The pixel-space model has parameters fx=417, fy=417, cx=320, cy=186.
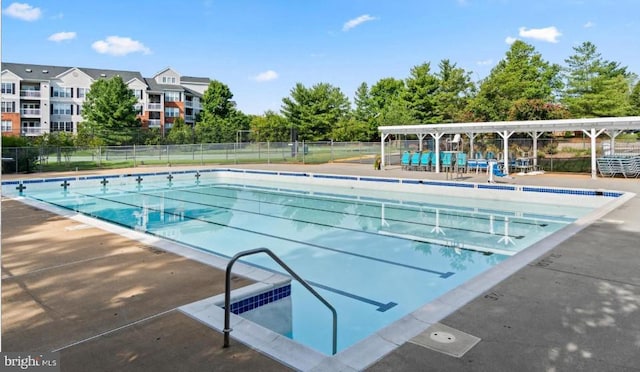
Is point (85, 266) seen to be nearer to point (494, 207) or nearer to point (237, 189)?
point (494, 207)

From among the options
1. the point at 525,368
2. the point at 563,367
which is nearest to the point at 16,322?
the point at 525,368

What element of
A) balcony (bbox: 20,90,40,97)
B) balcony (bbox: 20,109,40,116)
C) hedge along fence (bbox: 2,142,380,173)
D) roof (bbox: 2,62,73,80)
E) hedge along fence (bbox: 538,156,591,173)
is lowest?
hedge along fence (bbox: 538,156,591,173)

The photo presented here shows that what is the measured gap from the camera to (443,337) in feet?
9.80

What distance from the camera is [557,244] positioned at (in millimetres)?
5594

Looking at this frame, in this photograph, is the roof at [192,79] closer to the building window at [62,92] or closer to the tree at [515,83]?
the building window at [62,92]

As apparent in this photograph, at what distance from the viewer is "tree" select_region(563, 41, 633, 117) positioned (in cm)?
3269

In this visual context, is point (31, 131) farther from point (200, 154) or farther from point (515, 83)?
point (515, 83)

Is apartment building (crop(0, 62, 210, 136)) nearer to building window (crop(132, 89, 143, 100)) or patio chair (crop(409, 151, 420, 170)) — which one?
building window (crop(132, 89, 143, 100))

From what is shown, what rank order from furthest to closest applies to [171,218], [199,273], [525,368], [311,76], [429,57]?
[311,76] → [429,57] → [171,218] → [199,273] → [525,368]

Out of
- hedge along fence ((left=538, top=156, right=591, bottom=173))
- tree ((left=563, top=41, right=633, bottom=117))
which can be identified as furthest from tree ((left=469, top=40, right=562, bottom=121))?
hedge along fence ((left=538, top=156, right=591, bottom=173))

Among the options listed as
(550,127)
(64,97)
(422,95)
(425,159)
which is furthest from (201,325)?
(64,97)

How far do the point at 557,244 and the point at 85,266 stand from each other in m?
5.97

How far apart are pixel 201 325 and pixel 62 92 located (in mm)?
50931

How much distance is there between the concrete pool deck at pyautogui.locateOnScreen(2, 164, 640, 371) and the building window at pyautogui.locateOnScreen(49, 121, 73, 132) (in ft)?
151
